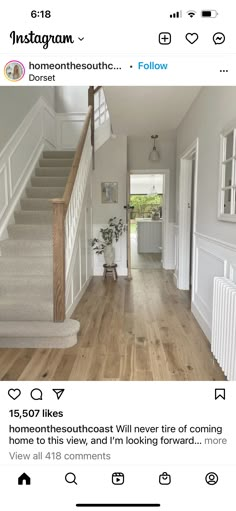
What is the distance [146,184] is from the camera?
1246cm

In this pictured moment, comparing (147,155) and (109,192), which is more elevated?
(147,155)

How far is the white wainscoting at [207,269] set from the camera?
6.72 feet

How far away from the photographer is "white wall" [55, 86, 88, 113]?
539 cm

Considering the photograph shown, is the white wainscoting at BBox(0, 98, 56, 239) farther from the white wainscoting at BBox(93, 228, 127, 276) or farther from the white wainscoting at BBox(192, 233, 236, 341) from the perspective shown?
the white wainscoting at BBox(192, 233, 236, 341)

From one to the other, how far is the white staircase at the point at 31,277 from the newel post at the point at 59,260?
0.08m

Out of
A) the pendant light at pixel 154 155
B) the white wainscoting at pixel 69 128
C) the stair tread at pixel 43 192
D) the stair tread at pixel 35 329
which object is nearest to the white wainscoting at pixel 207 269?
the stair tread at pixel 35 329

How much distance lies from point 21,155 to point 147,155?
2.29 m

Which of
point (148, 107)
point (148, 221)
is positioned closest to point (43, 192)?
point (148, 107)

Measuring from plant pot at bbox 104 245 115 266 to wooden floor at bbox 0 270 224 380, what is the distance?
130 centimetres
